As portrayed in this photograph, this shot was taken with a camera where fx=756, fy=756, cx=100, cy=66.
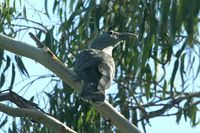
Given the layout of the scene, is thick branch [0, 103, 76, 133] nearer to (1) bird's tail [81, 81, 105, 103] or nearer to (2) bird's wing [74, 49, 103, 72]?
(1) bird's tail [81, 81, 105, 103]

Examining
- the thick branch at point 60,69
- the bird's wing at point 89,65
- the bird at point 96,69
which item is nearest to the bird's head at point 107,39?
the bird at point 96,69

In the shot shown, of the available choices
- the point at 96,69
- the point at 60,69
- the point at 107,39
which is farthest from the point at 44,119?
the point at 107,39

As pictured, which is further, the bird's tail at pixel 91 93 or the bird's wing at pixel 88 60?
the bird's wing at pixel 88 60

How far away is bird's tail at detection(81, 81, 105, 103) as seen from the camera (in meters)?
3.31

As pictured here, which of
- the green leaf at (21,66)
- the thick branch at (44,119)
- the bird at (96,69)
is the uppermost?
the green leaf at (21,66)

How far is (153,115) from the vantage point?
4.89 meters

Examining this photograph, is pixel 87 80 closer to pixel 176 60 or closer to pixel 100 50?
pixel 100 50

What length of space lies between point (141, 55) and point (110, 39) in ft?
1.00

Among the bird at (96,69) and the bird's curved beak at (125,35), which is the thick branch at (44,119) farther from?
the bird's curved beak at (125,35)

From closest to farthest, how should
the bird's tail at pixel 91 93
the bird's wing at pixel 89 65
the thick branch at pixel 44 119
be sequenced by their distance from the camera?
the bird's tail at pixel 91 93
the thick branch at pixel 44 119
the bird's wing at pixel 89 65

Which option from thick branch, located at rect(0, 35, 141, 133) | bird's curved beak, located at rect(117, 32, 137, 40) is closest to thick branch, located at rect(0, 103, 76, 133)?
thick branch, located at rect(0, 35, 141, 133)

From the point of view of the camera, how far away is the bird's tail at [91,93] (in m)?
3.31

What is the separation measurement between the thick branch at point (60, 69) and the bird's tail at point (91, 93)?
38mm

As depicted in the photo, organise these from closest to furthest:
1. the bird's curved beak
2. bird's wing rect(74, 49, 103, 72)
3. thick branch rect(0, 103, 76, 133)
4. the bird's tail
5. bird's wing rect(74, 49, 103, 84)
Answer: the bird's tail
thick branch rect(0, 103, 76, 133)
bird's wing rect(74, 49, 103, 84)
bird's wing rect(74, 49, 103, 72)
the bird's curved beak
